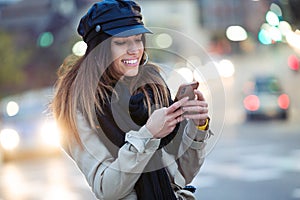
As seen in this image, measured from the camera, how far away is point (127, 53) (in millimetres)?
2283

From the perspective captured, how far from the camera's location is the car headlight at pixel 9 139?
52.2 ft

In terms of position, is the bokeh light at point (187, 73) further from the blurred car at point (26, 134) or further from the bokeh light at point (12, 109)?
the bokeh light at point (12, 109)

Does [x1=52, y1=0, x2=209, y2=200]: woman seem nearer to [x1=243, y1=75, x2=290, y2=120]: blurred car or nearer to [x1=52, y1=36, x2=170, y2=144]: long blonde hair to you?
[x1=52, y1=36, x2=170, y2=144]: long blonde hair

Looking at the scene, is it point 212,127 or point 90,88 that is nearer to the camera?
point 90,88

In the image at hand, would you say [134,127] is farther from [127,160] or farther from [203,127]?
[203,127]

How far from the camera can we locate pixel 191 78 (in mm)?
2361

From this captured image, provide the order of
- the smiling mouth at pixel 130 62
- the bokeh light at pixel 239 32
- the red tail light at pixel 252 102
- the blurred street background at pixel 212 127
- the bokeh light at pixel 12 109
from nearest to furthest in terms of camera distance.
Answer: the smiling mouth at pixel 130 62 < the blurred street background at pixel 212 127 < the bokeh light at pixel 239 32 < the bokeh light at pixel 12 109 < the red tail light at pixel 252 102

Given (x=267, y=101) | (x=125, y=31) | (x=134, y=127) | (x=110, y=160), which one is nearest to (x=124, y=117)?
(x=134, y=127)

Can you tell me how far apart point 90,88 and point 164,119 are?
1.08 ft

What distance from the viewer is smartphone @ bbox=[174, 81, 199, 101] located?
219 centimetres

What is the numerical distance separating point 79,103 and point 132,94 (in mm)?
182

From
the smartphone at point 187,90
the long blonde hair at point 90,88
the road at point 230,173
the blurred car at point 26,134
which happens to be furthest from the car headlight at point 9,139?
the smartphone at point 187,90

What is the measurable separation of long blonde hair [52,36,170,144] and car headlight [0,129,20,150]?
13.7 meters

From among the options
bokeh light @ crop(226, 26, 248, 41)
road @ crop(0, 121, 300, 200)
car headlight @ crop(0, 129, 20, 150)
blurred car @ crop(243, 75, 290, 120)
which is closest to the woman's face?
bokeh light @ crop(226, 26, 248, 41)
